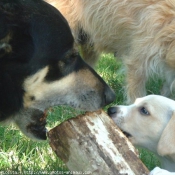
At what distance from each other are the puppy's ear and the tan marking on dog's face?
47cm

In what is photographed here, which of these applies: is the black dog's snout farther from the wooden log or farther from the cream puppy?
the cream puppy

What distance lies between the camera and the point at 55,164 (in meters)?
3.49

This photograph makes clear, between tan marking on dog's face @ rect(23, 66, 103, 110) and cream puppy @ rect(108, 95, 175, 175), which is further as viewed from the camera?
cream puppy @ rect(108, 95, 175, 175)

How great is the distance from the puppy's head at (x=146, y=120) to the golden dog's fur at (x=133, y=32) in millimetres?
1348

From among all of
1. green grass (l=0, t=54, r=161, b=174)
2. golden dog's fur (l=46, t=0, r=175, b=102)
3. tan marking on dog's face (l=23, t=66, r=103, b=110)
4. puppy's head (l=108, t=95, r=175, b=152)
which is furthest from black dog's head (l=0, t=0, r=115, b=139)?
golden dog's fur (l=46, t=0, r=175, b=102)

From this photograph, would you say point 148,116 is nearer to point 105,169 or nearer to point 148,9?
point 105,169

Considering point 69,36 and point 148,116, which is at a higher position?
point 69,36

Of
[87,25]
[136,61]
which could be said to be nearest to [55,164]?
[136,61]

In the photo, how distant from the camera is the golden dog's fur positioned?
469 cm

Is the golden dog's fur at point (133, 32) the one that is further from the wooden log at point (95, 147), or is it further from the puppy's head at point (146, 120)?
the wooden log at point (95, 147)

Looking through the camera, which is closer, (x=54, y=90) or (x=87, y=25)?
(x=54, y=90)

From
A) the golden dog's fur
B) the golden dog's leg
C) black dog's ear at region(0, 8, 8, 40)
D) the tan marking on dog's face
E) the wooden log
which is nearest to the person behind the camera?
black dog's ear at region(0, 8, 8, 40)

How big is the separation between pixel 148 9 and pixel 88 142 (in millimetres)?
2420

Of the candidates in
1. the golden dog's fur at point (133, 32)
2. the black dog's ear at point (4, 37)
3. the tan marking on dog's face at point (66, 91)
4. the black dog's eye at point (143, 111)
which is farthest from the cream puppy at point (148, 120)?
the golden dog's fur at point (133, 32)
